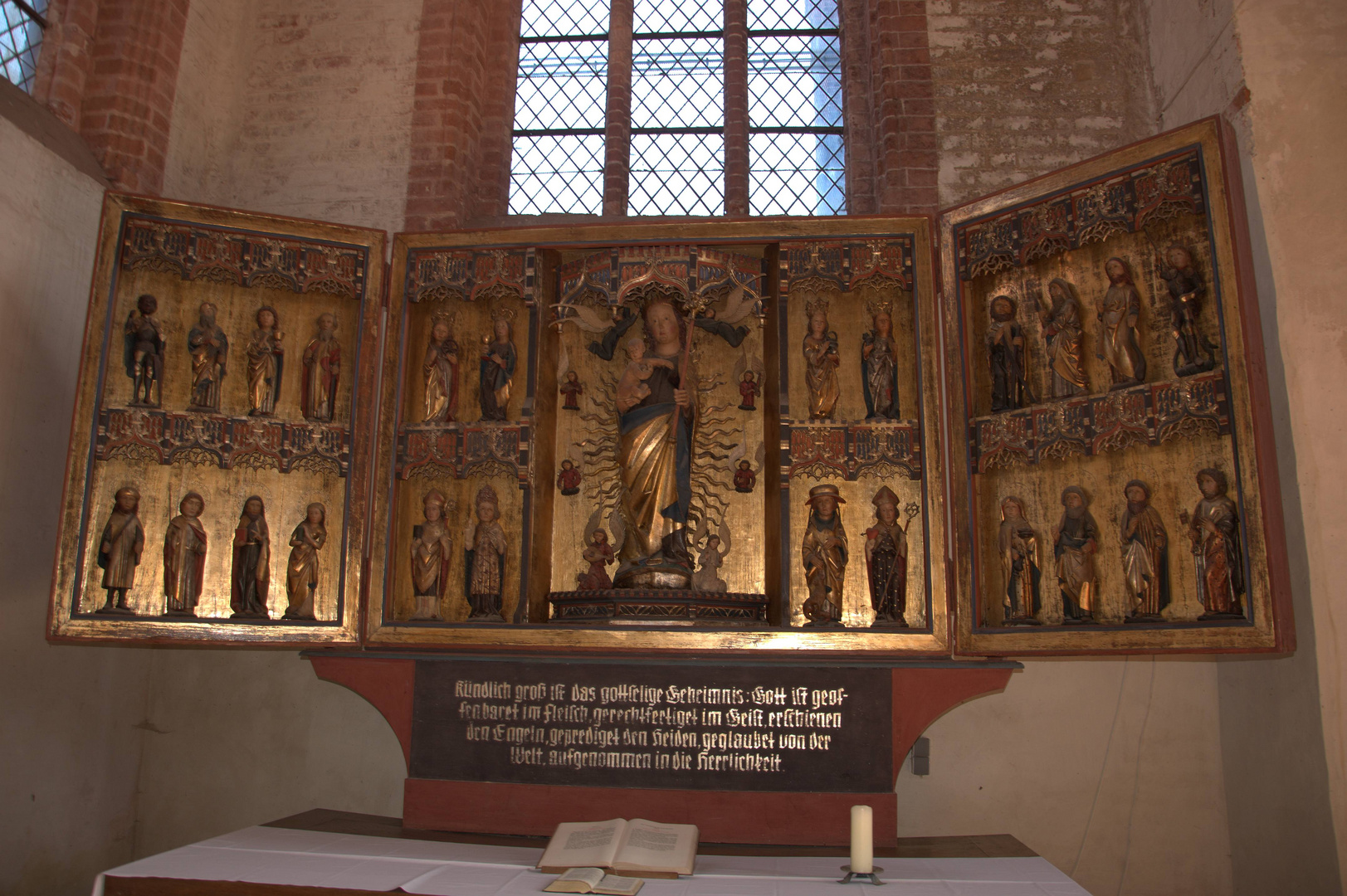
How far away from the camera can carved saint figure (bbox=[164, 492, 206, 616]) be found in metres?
5.67

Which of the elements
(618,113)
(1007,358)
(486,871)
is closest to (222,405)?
(486,871)

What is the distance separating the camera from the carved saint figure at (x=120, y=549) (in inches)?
217

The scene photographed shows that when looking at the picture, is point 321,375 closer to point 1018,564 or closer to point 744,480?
point 744,480

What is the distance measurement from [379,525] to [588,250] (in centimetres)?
213

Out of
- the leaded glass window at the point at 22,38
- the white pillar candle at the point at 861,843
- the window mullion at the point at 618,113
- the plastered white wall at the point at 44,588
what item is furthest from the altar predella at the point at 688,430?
the leaded glass window at the point at 22,38

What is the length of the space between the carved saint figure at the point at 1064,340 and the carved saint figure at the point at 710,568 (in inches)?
87.8

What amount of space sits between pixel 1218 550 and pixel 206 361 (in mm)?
5411

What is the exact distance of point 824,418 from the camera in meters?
6.08

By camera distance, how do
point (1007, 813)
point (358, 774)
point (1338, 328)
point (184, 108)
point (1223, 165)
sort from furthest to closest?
point (184, 108) < point (358, 774) < point (1007, 813) < point (1338, 328) < point (1223, 165)

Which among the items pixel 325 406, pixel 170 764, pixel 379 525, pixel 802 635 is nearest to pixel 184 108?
pixel 325 406

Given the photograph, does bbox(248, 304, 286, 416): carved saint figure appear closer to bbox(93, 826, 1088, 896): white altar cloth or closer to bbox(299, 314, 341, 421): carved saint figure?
bbox(299, 314, 341, 421): carved saint figure

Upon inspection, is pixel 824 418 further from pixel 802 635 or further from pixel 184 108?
pixel 184 108

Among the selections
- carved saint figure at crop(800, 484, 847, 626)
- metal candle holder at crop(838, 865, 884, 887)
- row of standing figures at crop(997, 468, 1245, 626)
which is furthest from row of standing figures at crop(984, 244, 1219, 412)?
metal candle holder at crop(838, 865, 884, 887)

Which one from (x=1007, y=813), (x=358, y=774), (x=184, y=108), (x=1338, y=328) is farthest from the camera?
(x=184, y=108)
